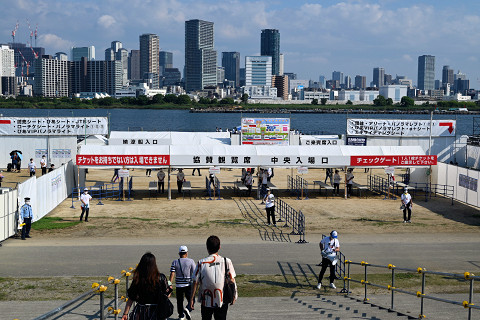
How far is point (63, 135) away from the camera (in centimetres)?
4328

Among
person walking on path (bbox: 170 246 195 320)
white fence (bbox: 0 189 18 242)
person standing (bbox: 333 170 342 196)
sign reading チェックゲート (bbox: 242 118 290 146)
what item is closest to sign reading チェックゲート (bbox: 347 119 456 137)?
sign reading チェックゲート (bbox: 242 118 290 146)

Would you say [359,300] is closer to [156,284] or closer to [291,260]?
[291,260]

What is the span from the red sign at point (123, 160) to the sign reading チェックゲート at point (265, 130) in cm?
1761

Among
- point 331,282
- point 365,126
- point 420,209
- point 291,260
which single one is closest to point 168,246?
point 291,260

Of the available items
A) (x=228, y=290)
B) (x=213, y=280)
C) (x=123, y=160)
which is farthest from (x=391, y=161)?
(x=213, y=280)

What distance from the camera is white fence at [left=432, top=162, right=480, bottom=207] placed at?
27.3 meters

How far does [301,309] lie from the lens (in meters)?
11.8

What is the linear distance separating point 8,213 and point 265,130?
29.9 meters

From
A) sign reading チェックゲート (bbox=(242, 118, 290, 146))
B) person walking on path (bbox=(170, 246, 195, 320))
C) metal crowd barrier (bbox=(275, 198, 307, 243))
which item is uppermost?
sign reading チェックゲート (bbox=(242, 118, 290, 146))

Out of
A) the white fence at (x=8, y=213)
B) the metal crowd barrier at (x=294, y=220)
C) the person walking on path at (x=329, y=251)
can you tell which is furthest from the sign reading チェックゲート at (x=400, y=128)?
the person walking on path at (x=329, y=251)

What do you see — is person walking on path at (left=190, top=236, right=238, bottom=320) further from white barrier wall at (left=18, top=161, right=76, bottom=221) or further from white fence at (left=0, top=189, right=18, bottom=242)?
white barrier wall at (left=18, top=161, right=76, bottom=221)

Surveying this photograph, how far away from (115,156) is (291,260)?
15.4 metres

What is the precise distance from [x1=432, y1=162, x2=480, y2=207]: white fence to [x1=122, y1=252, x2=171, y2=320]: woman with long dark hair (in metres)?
23.1

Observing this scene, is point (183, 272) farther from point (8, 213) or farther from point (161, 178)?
point (161, 178)
